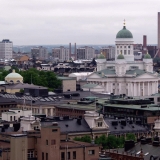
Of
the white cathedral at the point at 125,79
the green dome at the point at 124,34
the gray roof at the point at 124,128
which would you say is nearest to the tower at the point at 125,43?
the green dome at the point at 124,34

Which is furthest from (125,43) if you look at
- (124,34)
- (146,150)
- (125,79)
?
(146,150)

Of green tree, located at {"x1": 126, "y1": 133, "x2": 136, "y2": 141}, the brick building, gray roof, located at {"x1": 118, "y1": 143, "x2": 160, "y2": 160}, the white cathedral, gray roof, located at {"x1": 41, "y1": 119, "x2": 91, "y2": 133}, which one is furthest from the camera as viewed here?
the white cathedral

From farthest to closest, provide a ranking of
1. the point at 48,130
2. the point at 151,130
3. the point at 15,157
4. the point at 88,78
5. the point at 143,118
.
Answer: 1. the point at 88,78
2. the point at 143,118
3. the point at 151,130
4. the point at 48,130
5. the point at 15,157

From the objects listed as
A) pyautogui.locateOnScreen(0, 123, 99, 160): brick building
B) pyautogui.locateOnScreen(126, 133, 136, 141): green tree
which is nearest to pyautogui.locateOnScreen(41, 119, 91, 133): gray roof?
pyautogui.locateOnScreen(126, 133, 136, 141): green tree

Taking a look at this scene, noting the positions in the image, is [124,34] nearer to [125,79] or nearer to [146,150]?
[125,79]

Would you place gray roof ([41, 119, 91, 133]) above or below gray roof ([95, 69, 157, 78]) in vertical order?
below

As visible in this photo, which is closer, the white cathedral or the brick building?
the brick building

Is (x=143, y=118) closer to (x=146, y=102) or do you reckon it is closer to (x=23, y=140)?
(x=146, y=102)

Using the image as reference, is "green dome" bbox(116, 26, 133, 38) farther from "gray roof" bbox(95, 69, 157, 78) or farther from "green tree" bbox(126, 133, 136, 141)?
"green tree" bbox(126, 133, 136, 141)

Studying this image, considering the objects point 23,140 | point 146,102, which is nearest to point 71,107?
point 146,102

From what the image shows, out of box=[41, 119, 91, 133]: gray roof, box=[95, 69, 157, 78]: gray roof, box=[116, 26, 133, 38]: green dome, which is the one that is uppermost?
box=[116, 26, 133, 38]: green dome

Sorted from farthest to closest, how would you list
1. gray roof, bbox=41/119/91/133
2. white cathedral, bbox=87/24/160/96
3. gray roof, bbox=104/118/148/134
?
white cathedral, bbox=87/24/160/96 < gray roof, bbox=104/118/148/134 < gray roof, bbox=41/119/91/133
